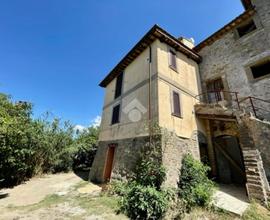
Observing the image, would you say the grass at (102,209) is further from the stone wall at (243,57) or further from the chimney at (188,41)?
the chimney at (188,41)

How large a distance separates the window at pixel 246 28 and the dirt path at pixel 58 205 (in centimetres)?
1316

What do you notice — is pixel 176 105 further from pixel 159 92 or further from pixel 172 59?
pixel 172 59

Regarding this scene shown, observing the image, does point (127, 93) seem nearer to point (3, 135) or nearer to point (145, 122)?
point (145, 122)

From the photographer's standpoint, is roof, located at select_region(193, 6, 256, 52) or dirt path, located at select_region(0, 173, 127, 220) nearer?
dirt path, located at select_region(0, 173, 127, 220)

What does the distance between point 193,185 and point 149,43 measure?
8416 millimetres

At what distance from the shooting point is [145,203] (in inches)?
211

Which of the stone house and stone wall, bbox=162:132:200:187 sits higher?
the stone house

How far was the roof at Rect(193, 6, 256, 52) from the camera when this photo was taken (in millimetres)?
10217

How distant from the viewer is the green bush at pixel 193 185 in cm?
Result: 600

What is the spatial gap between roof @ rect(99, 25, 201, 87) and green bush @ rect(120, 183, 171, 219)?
8373mm

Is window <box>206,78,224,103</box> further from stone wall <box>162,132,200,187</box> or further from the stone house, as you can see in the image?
stone wall <box>162,132,200,187</box>

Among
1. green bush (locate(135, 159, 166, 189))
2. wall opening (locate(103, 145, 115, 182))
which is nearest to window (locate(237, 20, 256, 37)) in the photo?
green bush (locate(135, 159, 166, 189))

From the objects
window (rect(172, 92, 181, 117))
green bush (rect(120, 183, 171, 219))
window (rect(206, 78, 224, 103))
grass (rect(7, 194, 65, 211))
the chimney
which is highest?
the chimney

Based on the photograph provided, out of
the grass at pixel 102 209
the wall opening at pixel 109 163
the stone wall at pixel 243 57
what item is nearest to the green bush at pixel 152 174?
the grass at pixel 102 209
